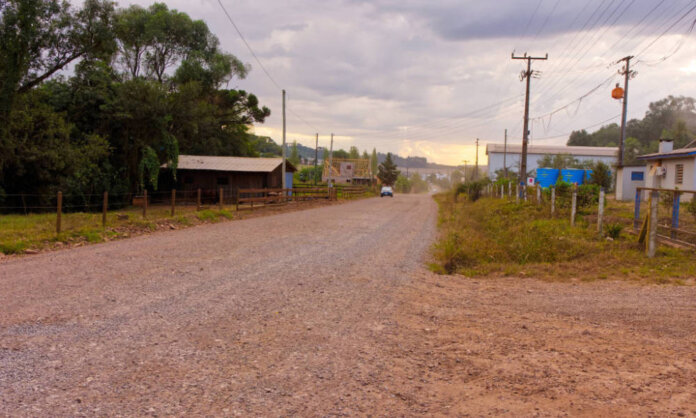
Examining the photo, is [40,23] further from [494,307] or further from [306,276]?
[494,307]

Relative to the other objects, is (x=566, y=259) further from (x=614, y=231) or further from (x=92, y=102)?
(x=92, y=102)

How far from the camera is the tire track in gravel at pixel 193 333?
3.50 meters

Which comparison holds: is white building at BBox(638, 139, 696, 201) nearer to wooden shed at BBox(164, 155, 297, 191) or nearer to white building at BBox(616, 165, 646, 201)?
white building at BBox(616, 165, 646, 201)

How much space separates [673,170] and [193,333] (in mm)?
29114

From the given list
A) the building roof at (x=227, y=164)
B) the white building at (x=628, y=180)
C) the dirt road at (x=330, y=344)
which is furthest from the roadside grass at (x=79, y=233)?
the white building at (x=628, y=180)

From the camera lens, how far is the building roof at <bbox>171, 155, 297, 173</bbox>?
1434 inches

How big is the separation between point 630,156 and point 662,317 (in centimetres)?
8190

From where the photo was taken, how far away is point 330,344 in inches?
185

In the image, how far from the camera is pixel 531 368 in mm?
4117

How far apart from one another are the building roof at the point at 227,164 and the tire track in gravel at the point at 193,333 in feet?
88.0

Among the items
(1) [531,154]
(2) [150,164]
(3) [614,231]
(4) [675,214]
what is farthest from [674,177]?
(1) [531,154]

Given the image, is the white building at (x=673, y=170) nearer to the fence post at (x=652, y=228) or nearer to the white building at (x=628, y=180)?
the white building at (x=628, y=180)

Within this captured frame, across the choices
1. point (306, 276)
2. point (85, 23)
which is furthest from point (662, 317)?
point (85, 23)

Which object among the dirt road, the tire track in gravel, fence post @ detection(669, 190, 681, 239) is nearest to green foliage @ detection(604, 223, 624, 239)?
fence post @ detection(669, 190, 681, 239)
